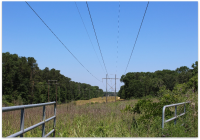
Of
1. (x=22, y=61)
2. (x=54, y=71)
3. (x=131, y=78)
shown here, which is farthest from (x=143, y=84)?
Result: (x=22, y=61)

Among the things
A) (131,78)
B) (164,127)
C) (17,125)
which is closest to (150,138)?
(164,127)

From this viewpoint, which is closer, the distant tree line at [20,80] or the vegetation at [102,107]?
the vegetation at [102,107]

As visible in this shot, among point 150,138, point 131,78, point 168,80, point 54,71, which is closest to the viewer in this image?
point 150,138

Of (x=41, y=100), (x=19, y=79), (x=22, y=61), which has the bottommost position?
(x=41, y=100)

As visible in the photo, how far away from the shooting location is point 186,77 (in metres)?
77.7

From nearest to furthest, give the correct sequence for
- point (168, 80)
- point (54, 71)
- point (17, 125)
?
point (17, 125), point (168, 80), point (54, 71)

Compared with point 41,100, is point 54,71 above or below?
above

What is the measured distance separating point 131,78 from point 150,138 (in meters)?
103

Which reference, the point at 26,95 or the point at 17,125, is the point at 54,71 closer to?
the point at 26,95

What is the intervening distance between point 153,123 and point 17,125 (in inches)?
171

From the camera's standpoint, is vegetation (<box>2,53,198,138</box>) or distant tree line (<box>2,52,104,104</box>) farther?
distant tree line (<box>2,52,104,104</box>)

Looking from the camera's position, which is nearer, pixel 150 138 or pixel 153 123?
pixel 150 138

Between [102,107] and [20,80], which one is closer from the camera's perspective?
[102,107]

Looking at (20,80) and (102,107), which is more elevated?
(20,80)
